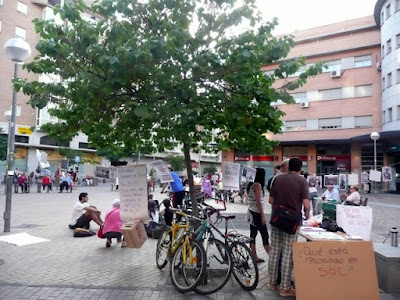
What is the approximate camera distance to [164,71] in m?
5.02

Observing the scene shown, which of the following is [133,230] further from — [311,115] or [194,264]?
[311,115]

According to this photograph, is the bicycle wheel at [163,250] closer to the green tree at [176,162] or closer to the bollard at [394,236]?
the bollard at [394,236]

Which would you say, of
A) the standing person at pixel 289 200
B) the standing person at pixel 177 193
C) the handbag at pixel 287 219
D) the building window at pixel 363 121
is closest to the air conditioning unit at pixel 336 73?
the building window at pixel 363 121

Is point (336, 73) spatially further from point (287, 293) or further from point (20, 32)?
point (20, 32)

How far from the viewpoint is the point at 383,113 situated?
105 ft

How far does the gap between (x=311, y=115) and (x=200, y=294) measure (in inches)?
1346

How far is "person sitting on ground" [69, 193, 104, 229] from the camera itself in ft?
31.6

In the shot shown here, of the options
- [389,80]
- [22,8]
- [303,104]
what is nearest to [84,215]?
[389,80]

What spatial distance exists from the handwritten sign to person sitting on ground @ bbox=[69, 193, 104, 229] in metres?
3.66

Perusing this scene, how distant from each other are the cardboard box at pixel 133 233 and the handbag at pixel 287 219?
96.9 inches

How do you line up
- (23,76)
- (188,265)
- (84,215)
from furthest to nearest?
(23,76) < (84,215) < (188,265)

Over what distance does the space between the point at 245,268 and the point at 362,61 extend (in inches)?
1368

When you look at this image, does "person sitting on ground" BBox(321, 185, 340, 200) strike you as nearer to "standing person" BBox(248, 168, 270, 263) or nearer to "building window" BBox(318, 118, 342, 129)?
"standing person" BBox(248, 168, 270, 263)

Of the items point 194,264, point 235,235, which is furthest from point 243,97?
point 194,264
